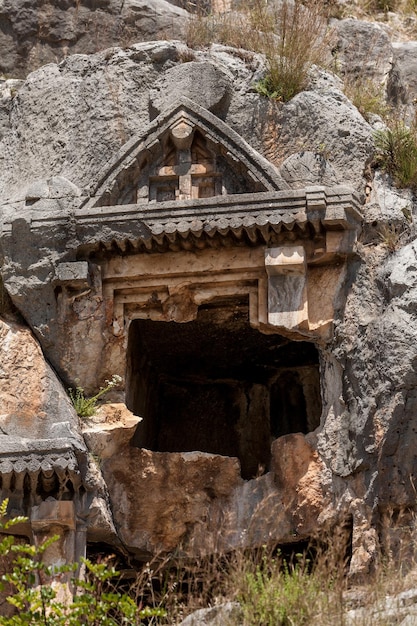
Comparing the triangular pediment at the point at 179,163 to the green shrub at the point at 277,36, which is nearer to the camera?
the triangular pediment at the point at 179,163

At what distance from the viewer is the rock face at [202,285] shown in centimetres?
1152

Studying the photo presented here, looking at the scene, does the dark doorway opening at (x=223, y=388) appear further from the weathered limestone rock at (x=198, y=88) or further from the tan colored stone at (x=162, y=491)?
the weathered limestone rock at (x=198, y=88)

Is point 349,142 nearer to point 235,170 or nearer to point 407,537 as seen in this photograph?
point 235,170

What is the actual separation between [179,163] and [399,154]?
1.95m

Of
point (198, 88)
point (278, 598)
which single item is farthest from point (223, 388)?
point (278, 598)

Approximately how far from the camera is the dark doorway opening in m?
14.0

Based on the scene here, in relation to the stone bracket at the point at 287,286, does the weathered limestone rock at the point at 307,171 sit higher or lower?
higher

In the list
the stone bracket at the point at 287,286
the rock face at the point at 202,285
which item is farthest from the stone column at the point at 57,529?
the stone bracket at the point at 287,286

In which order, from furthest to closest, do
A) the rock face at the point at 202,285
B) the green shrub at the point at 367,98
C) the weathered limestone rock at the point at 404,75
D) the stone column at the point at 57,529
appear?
the weathered limestone rock at the point at 404,75
the green shrub at the point at 367,98
the rock face at the point at 202,285
the stone column at the point at 57,529

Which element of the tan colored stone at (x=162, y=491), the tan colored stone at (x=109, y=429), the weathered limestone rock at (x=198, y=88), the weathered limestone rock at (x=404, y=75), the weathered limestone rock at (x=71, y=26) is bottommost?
the tan colored stone at (x=162, y=491)

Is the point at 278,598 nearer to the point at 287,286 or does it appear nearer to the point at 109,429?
the point at 109,429

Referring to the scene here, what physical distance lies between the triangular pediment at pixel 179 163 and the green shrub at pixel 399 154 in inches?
43.7

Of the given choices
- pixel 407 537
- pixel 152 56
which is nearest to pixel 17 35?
pixel 152 56

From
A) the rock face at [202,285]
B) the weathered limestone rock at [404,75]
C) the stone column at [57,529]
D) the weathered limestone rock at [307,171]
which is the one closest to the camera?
the stone column at [57,529]
